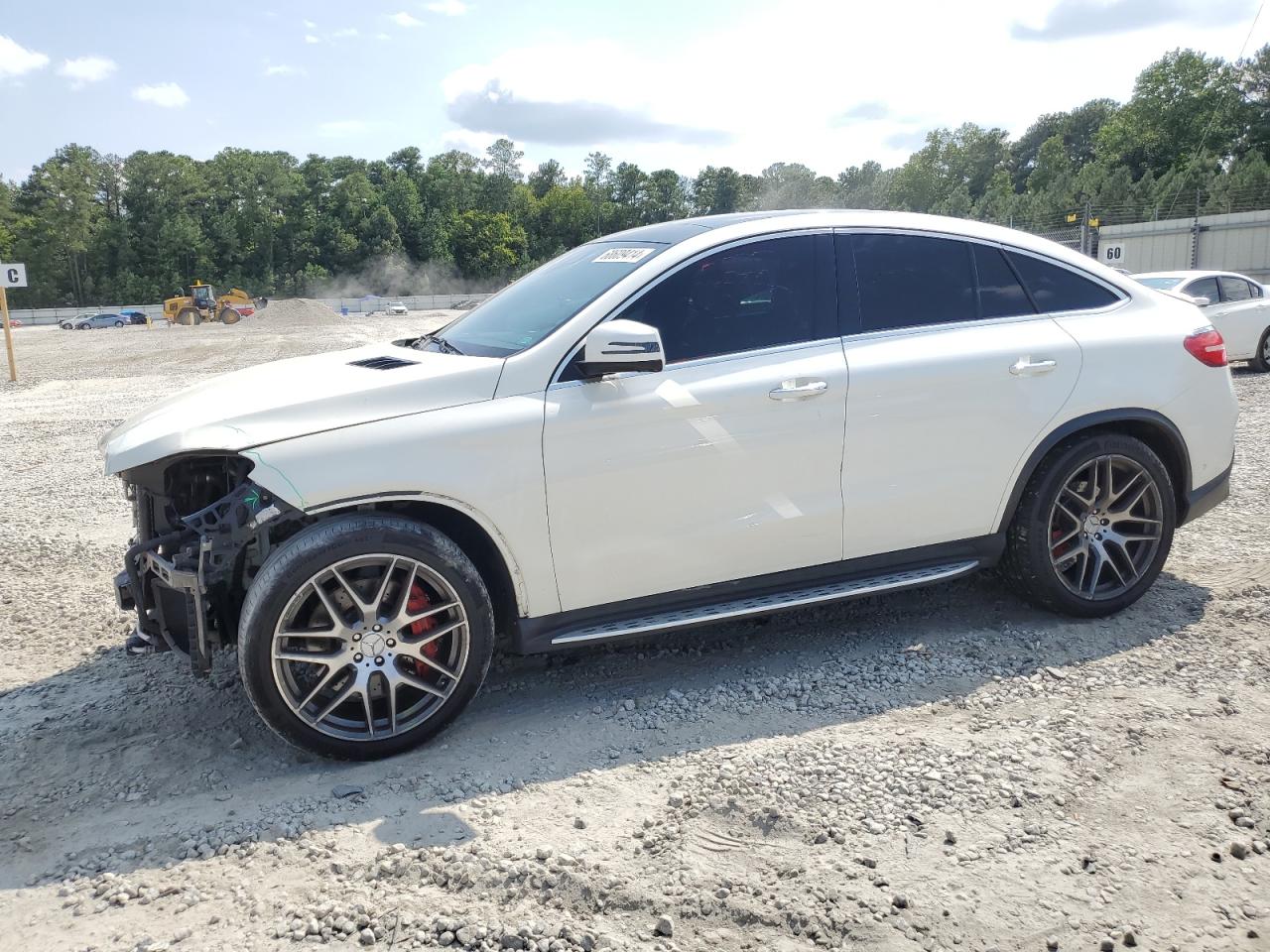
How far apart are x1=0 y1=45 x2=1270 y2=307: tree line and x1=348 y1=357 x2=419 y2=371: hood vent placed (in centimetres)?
7359

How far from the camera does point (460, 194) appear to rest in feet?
423

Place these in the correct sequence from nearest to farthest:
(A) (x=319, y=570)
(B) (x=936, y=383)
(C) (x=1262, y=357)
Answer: (A) (x=319, y=570)
(B) (x=936, y=383)
(C) (x=1262, y=357)

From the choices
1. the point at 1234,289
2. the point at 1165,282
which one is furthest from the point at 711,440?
the point at 1234,289

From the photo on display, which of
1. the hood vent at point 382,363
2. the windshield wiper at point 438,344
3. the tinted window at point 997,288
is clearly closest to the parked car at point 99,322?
the windshield wiper at point 438,344

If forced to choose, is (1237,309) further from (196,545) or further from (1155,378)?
(196,545)

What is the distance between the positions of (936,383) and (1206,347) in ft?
5.24

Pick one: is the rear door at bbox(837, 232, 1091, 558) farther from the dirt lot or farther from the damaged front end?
the damaged front end

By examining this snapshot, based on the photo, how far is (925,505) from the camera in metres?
4.39

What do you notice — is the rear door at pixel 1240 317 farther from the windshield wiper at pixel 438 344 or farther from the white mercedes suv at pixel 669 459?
the windshield wiper at pixel 438 344

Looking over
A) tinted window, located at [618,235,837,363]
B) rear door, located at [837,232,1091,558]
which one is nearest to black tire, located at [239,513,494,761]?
tinted window, located at [618,235,837,363]

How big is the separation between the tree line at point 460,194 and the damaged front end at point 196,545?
74369mm

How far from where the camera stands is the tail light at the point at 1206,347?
4.84 m

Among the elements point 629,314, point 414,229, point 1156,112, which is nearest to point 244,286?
point 414,229

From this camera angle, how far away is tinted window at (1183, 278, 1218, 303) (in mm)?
14071
